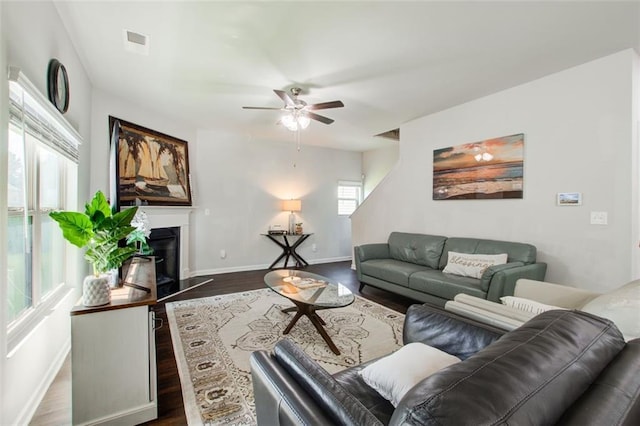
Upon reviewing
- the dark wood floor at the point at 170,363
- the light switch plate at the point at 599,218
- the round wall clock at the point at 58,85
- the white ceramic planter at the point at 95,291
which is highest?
the round wall clock at the point at 58,85

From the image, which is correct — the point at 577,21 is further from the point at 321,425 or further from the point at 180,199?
the point at 180,199

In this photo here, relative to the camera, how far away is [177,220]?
4.63 m

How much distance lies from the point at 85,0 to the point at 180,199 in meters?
3.10

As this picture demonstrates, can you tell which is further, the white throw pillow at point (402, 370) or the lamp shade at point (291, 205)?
the lamp shade at point (291, 205)

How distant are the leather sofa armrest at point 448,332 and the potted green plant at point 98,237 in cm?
175

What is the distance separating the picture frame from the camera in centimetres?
286

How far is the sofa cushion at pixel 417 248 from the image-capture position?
12.7 feet

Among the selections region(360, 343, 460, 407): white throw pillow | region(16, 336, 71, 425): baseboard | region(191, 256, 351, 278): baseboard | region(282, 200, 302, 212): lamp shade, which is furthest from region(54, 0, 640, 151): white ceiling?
region(191, 256, 351, 278): baseboard

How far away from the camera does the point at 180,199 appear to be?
471 cm

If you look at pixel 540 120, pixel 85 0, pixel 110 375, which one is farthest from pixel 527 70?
pixel 110 375

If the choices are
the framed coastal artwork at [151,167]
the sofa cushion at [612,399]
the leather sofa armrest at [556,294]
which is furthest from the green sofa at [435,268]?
the framed coastal artwork at [151,167]

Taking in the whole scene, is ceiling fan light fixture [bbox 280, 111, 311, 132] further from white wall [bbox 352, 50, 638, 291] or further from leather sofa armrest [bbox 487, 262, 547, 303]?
leather sofa armrest [bbox 487, 262, 547, 303]

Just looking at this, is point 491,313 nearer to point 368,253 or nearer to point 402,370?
point 402,370

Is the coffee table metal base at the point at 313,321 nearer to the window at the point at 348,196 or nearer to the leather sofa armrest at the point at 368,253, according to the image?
the leather sofa armrest at the point at 368,253
